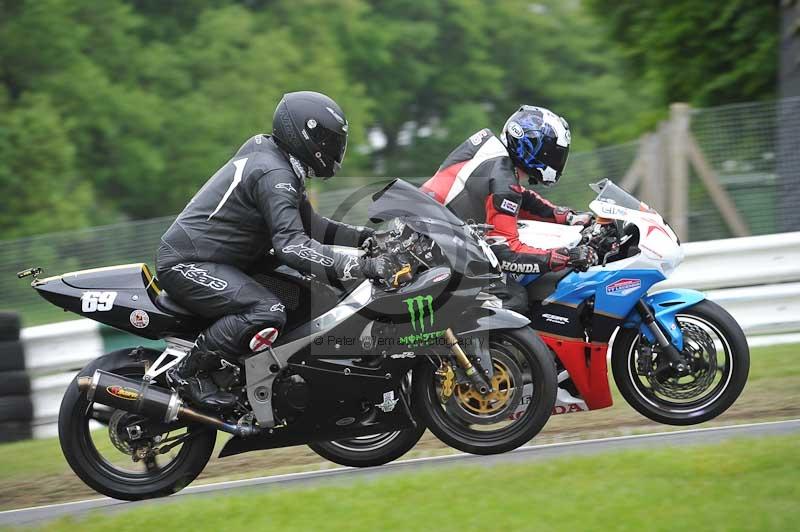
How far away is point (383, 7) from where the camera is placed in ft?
112

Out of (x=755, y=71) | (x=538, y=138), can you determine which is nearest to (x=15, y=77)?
(x=755, y=71)

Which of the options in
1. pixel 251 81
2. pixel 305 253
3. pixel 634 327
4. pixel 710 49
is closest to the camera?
pixel 305 253

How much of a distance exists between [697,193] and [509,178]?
444cm

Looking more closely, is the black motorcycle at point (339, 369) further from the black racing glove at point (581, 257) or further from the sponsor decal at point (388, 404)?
the black racing glove at point (581, 257)

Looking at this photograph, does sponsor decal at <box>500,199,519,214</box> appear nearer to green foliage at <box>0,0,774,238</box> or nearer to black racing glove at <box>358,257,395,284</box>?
black racing glove at <box>358,257,395,284</box>

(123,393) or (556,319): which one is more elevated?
(556,319)

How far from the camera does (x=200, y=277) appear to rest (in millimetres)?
5848

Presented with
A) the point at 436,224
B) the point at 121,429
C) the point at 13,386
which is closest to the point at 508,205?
the point at 436,224

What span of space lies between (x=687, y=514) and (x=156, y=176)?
22.7 m

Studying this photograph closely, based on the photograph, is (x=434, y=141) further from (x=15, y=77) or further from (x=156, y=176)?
(x=15, y=77)

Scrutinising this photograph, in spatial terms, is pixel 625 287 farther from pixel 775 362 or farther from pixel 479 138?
pixel 775 362

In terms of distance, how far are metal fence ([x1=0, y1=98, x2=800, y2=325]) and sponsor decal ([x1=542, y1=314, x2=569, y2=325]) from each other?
4.26 metres

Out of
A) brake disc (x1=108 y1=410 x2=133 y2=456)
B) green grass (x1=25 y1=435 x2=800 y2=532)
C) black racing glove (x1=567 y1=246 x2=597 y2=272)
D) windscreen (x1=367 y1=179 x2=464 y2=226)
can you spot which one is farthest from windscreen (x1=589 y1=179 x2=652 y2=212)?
brake disc (x1=108 y1=410 x2=133 y2=456)

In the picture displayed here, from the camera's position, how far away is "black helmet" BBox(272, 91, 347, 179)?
231 inches
